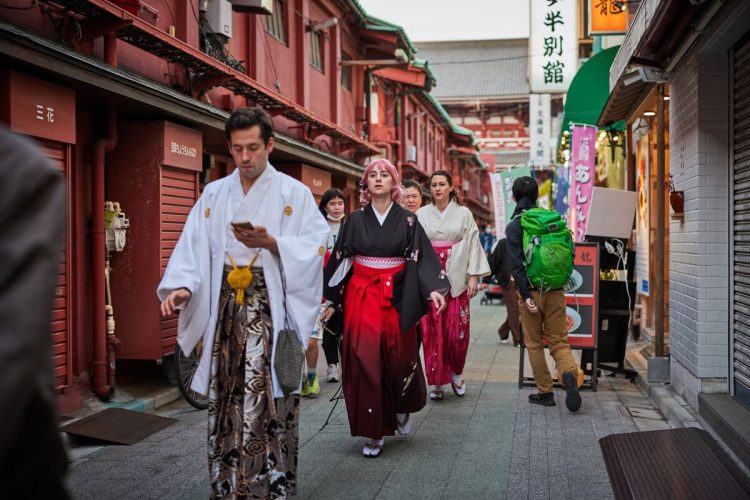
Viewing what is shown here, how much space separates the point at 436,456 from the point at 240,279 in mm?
2345

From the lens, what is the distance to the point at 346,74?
20594 millimetres

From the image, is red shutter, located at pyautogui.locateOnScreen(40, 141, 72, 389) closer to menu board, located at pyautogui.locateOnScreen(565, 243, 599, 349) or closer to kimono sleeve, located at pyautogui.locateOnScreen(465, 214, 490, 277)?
kimono sleeve, located at pyautogui.locateOnScreen(465, 214, 490, 277)

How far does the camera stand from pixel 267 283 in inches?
183

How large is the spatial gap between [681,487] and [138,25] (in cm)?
592

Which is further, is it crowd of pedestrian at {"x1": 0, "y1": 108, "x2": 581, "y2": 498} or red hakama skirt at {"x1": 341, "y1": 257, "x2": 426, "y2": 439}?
red hakama skirt at {"x1": 341, "y1": 257, "x2": 426, "y2": 439}

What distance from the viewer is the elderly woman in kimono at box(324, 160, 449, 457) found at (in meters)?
6.20

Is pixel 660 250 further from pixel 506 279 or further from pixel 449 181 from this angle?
pixel 506 279

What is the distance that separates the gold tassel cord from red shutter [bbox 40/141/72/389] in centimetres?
314

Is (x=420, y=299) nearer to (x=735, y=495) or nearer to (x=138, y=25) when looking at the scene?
(x=735, y=495)

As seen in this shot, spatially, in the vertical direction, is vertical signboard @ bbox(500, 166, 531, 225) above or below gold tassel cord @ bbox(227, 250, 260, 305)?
→ above

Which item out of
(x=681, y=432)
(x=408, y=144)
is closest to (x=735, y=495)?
(x=681, y=432)

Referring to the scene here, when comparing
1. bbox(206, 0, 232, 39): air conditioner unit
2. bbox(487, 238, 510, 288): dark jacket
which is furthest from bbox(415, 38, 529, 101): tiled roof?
A: bbox(206, 0, 232, 39): air conditioner unit

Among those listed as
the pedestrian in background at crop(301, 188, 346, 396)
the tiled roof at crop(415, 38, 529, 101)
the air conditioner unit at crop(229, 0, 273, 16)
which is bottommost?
the pedestrian in background at crop(301, 188, 346, 396)

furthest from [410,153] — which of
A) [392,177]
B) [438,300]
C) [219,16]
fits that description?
[438,300]
